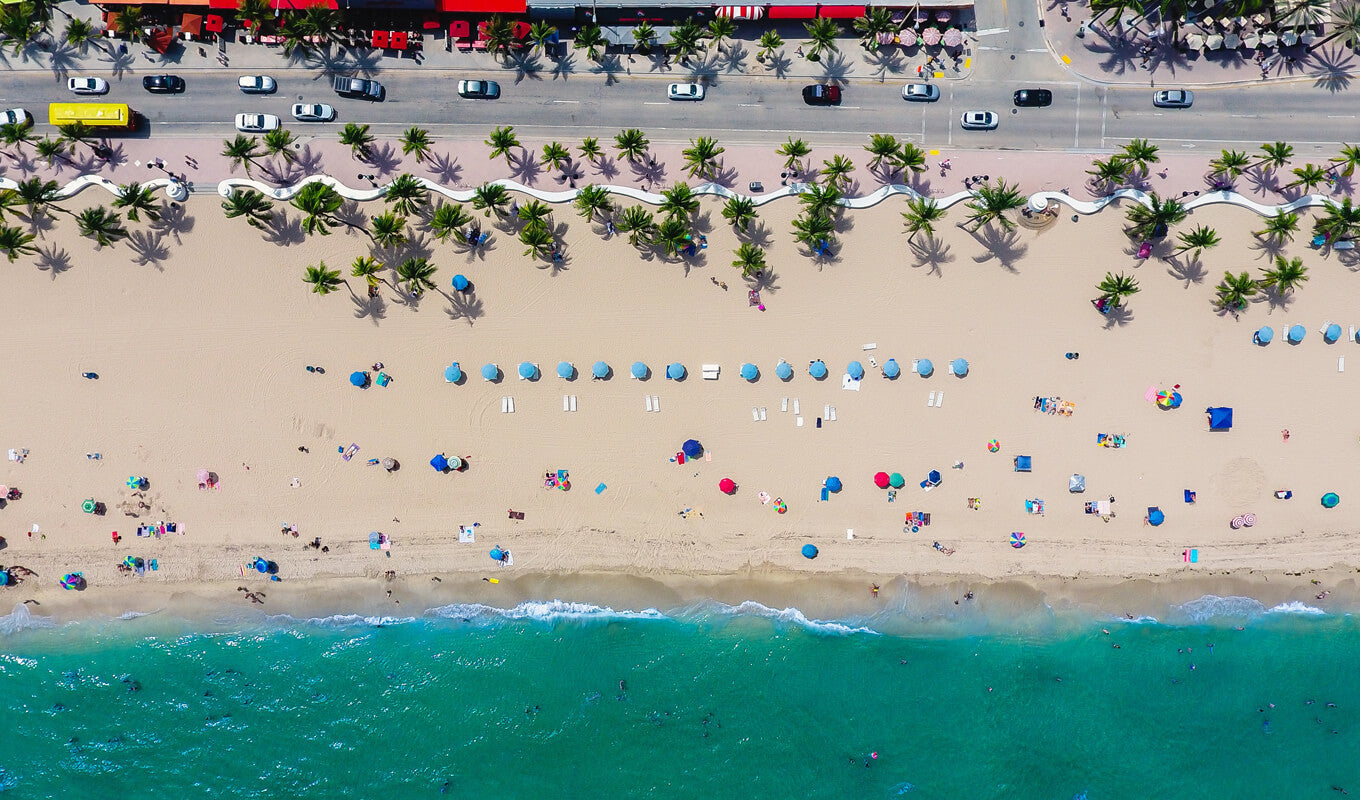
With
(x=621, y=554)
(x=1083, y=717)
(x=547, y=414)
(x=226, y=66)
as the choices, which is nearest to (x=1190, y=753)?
(x=1083, y=717)

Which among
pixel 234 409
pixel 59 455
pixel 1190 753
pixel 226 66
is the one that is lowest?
pixel 1190 753

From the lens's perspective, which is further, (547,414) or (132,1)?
(547,414)

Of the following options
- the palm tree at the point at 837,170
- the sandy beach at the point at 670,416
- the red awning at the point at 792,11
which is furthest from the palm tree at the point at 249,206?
the palm tree at the point at 837,170

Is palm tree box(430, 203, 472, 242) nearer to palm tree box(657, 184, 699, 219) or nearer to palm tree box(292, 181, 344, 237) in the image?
palm tree box(292, 181, 344, 237)

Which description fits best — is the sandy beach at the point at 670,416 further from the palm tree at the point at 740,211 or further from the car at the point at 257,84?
the car at the point at 257,84

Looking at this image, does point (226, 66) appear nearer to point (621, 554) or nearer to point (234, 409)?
point (234, 409)

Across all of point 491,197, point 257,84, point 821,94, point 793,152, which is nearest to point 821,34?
point 821,94

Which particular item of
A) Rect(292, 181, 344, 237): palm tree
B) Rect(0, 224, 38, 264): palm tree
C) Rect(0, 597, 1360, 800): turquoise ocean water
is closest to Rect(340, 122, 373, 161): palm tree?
Rect(292, 181, 344, 237): palm tree
